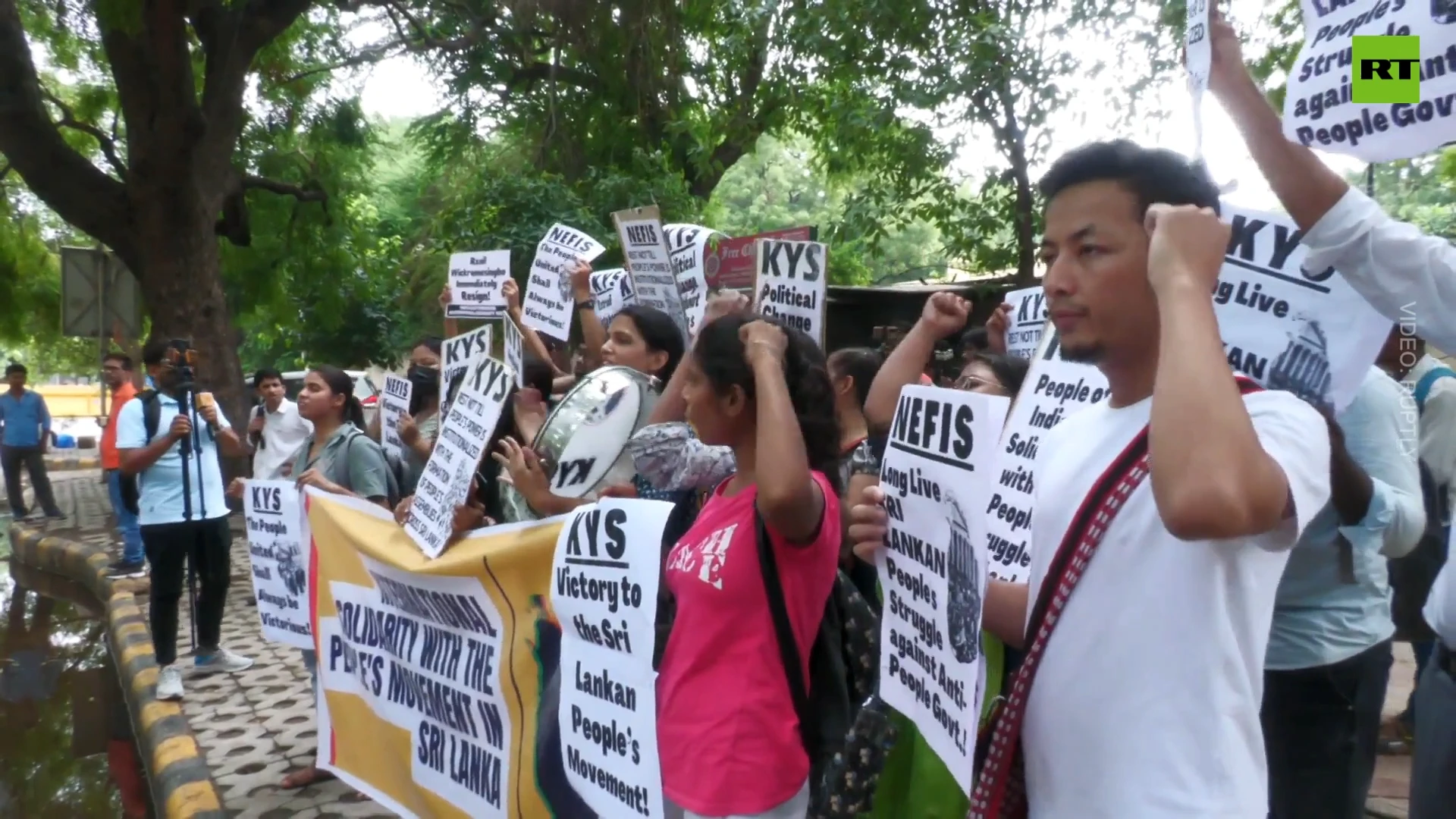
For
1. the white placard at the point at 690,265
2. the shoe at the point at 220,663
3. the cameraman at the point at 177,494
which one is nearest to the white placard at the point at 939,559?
the white placard at the point at 690,265

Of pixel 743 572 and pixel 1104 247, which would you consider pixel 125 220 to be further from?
pixel 1104 247

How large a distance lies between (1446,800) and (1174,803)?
109 cm

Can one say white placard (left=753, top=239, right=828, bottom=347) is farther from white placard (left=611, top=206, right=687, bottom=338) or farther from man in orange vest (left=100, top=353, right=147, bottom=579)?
man in orange vest (left=100, top=353, right=147, bottom=579)

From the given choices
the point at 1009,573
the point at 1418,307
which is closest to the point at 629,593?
the point at 1009,573

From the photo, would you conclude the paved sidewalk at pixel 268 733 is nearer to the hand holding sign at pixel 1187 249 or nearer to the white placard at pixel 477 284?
the white placard at pixel 477 284

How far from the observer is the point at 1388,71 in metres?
2.09

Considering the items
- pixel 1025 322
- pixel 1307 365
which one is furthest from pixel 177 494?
pixel 1307 365

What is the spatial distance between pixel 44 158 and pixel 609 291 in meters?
7.22

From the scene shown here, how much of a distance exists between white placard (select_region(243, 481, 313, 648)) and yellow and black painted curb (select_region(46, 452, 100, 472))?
2239 cm

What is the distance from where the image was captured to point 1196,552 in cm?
146

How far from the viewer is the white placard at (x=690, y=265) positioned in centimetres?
479

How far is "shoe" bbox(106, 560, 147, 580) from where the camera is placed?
9.41m

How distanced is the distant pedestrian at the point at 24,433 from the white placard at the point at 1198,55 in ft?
49.3

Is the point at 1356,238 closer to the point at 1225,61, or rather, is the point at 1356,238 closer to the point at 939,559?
the point at 1225,61
